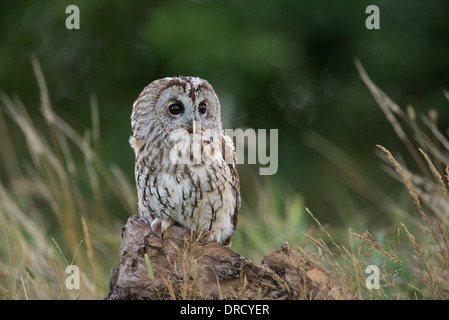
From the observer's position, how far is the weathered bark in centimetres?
189

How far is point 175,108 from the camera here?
2537 millimetres

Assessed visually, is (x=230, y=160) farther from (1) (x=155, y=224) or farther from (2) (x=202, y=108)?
(1) (x=155, y=224)

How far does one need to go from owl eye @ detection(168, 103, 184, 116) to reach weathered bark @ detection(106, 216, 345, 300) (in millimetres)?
629

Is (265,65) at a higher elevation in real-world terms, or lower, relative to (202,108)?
higher

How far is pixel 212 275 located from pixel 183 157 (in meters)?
0.65

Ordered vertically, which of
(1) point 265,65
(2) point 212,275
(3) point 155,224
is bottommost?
(2) point 212,275

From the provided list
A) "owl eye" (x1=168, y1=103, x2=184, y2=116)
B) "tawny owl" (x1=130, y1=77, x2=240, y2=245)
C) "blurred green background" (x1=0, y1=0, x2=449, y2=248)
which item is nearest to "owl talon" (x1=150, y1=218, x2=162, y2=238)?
"tawny owl" (x1=130, y1=77, x2=240, y2=245)

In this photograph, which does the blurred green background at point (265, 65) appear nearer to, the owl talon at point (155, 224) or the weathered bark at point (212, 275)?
the owl talon at point (155, 224)

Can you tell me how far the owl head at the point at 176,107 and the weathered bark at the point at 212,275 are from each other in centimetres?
59

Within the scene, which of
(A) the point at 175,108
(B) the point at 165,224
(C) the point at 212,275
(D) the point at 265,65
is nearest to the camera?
(C) the point at 212,275

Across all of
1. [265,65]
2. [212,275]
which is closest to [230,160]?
[212,275]

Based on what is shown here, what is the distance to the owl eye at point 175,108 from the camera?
2537 millimetres

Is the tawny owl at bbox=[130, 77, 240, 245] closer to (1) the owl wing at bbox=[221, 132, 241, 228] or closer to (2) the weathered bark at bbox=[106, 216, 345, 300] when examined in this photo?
(1) the owl wing at bbox=[221, 132, 241, 228]

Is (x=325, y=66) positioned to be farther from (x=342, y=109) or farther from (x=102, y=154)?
(x=102, y=154)
